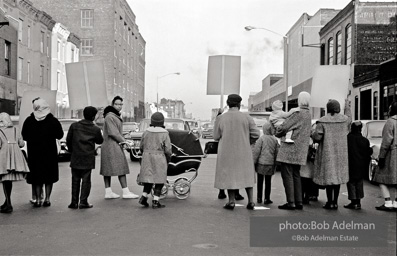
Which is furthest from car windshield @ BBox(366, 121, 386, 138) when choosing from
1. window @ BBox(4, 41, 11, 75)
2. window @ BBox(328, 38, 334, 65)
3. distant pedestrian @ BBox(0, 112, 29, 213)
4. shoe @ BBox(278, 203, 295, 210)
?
window @ BBox(328, 38, 334, 65)

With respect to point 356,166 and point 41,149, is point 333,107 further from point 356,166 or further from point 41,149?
point 41,149

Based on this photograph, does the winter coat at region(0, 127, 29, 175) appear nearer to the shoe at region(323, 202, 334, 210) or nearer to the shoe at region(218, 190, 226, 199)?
Answer: the shoe at region(218, 190, 226, 199)

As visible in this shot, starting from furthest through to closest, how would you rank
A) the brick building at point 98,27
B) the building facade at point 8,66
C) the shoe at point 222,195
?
1. the brick building at point 98,27
2. the building facade at point 8,66
3. the shoe at point 222,195

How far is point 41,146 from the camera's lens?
9422 mm

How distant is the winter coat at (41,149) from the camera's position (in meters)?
9.34

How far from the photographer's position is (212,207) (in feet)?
30.3

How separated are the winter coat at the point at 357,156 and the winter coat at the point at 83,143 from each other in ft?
13.8

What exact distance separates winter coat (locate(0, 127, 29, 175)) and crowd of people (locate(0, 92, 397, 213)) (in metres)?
0.01

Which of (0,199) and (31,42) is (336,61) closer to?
(31,42)

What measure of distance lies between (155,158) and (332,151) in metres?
2.91

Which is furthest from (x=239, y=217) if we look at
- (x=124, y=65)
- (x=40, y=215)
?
(x=124, y=65)

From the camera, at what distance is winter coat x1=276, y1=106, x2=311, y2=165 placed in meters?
9.03

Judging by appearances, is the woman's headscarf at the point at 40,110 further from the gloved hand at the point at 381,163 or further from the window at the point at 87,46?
the window at the point at 87,46

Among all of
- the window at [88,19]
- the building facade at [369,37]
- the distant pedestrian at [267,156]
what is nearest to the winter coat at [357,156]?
the distant pedestrian at [267,156]
